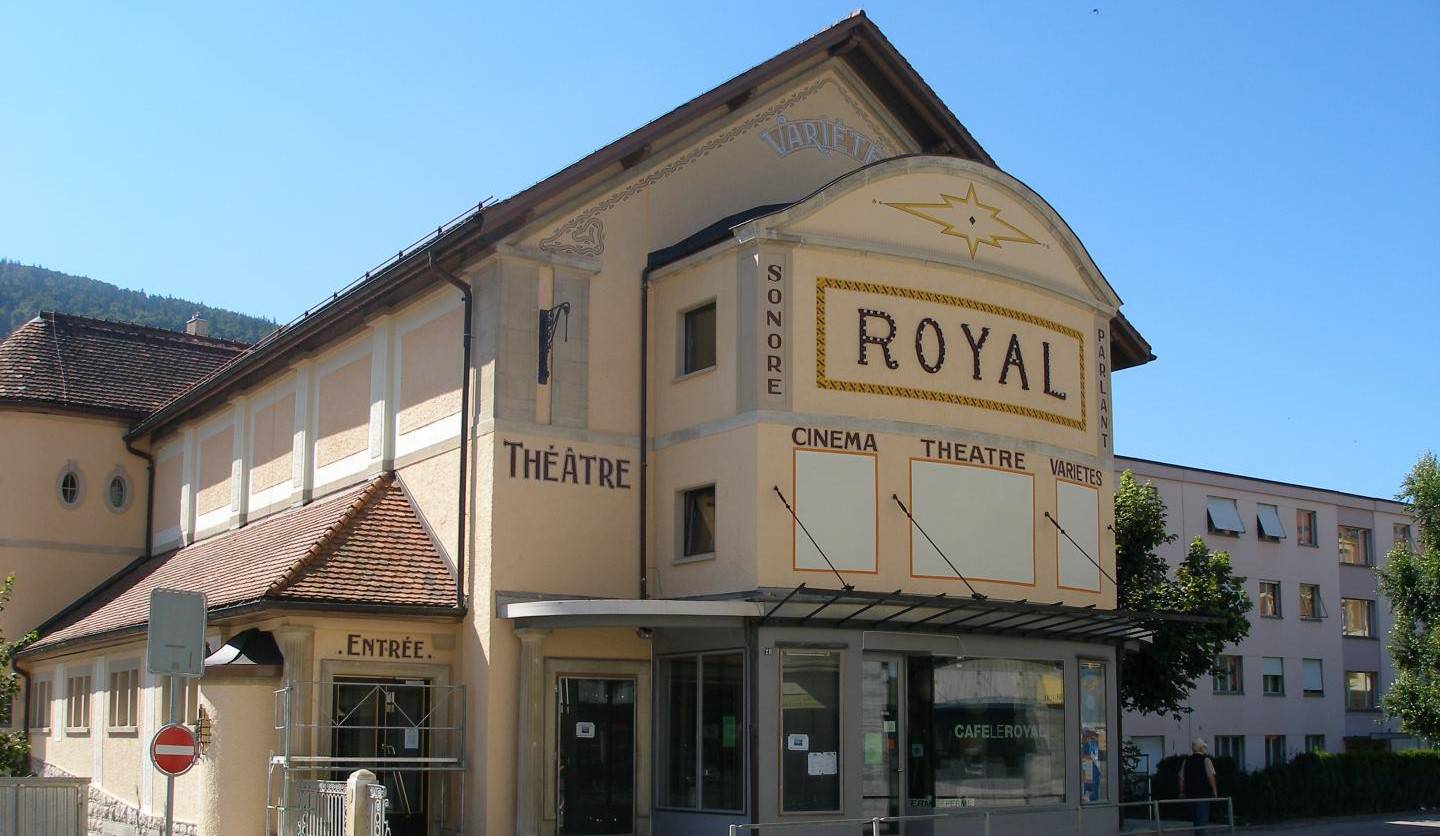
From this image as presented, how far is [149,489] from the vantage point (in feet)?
120

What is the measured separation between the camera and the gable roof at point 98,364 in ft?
118

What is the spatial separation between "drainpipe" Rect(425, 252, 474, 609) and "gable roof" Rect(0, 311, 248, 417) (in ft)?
54.8

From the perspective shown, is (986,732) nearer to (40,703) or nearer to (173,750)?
(173,750)

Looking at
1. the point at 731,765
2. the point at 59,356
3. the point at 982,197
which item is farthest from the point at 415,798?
the point at 59,356

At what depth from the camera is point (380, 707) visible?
22.2 metres

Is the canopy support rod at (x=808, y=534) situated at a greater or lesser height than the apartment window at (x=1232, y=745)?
greater

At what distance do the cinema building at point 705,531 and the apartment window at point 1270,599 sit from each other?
94.5ft

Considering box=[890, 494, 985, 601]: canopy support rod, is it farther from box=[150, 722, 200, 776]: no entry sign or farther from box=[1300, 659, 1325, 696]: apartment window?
box=[1300, 659, 1325, 696]: apartment window

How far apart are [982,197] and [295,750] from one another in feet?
41.3

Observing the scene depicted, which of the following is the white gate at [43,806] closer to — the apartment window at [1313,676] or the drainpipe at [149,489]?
the drainpipe at [149,489]

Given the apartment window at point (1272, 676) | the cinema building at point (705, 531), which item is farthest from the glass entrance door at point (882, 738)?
the apartment window at point (1272, 676)

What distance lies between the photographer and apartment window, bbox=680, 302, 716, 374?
22.7 metres

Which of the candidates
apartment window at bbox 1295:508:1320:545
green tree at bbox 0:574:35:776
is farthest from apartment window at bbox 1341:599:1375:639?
green tree at bbox 0:574:35:776

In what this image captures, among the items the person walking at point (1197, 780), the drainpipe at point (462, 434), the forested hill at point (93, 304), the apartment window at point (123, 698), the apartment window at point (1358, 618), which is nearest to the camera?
the drainpipe at point (462, 434)
